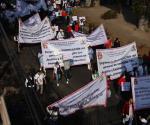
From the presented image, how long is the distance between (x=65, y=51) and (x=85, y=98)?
8180 mm

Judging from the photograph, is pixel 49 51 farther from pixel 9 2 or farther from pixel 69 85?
pixel 9 2

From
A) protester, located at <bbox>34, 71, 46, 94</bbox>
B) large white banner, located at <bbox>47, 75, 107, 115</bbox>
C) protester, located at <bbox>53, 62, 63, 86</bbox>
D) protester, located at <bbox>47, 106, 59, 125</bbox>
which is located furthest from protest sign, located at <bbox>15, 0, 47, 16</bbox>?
protester, located at <bbox>47, 106, 59, 125</bbox>

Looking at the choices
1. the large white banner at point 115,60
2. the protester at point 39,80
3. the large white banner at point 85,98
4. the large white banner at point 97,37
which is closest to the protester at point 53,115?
the large white banner at point 85,98

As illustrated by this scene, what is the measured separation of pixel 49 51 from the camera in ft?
93.2

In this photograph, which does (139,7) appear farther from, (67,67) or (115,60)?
(115,60)

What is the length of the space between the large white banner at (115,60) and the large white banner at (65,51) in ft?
11.6

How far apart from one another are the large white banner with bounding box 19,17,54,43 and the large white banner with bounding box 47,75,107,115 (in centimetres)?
1139

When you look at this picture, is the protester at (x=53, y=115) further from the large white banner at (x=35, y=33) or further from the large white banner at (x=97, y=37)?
the large white banner at (x=35, y=33)

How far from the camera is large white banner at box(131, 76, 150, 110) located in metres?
22.2

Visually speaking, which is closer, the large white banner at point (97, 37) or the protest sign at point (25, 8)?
the large white banner at point (97, 37)

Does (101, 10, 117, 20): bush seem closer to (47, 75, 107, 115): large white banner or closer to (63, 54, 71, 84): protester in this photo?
(63, 54, 71, 84): protester

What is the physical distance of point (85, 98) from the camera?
2102 centimetres

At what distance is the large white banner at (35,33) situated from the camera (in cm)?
3189

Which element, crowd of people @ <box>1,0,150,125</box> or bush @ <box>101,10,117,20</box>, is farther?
bush @ <box>101,10,117,20</box>
